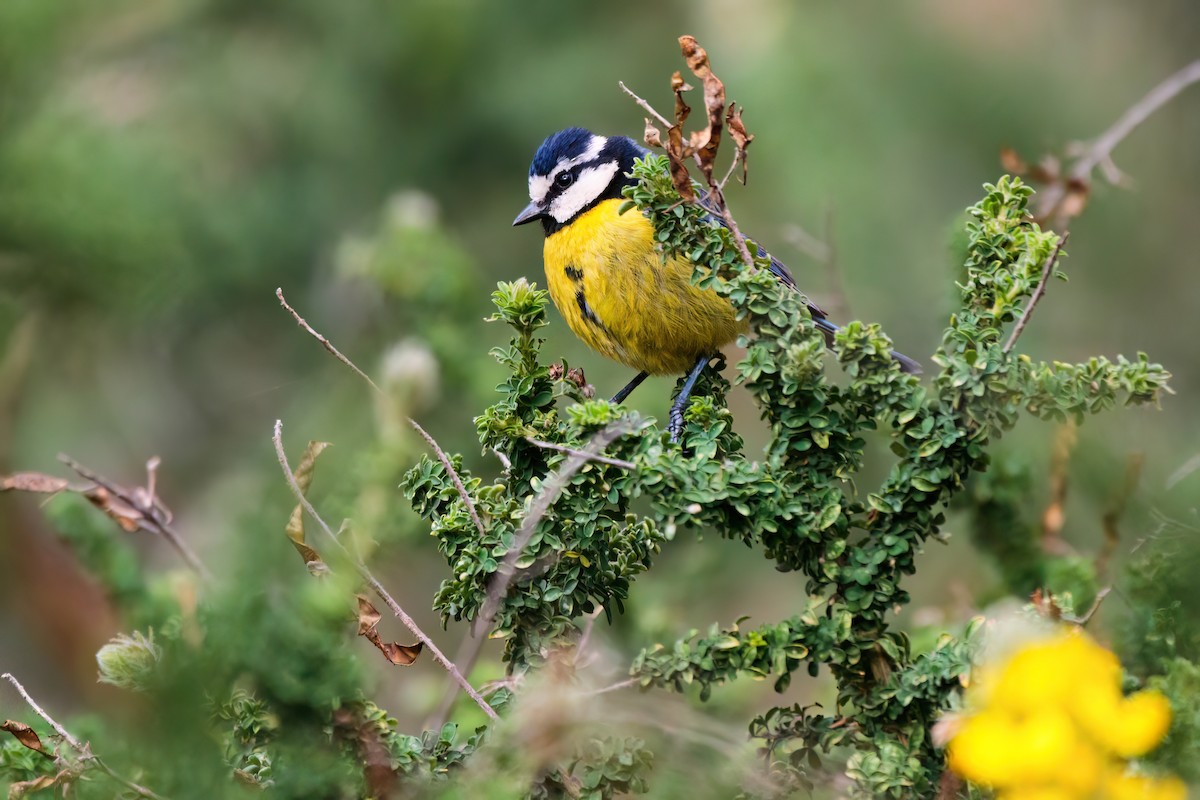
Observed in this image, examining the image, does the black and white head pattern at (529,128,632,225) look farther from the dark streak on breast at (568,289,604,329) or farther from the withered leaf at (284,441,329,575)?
the withered leaf at (284,441,329,575)

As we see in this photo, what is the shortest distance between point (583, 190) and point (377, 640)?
5.21 feet

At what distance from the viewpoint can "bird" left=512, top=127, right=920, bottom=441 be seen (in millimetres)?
2664

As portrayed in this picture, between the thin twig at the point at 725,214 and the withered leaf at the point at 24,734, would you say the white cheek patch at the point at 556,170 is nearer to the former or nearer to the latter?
the thin twig at the point at 725,214

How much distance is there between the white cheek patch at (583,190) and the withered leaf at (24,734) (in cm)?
171

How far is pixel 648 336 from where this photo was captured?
2.70 m

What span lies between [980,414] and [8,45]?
8.63 ft

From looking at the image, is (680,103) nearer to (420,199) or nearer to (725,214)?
(725,214)

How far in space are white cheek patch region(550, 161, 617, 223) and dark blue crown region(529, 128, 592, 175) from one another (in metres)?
0.05

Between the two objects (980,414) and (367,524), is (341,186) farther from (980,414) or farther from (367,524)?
(980,414)

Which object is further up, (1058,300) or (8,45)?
(1058,300)

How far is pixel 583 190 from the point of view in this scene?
9.70 ft

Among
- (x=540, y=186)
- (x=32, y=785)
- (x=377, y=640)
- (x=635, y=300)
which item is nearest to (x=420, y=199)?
(x=540, y=186)

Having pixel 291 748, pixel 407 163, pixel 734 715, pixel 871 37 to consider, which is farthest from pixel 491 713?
pixel 871 37

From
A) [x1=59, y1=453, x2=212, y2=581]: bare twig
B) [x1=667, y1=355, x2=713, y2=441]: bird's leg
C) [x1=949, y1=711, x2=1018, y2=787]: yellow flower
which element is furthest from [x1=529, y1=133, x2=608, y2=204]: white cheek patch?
[x1=949, y1=711, x2=1018, y2=787]: yellow flower
